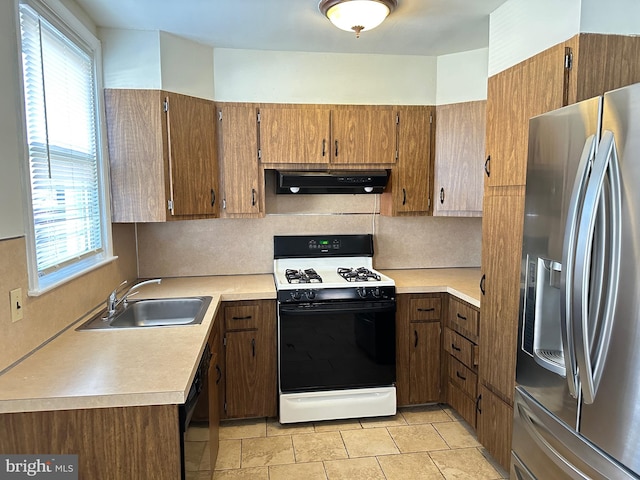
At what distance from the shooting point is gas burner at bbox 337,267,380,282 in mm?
2872

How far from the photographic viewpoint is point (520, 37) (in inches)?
80.3

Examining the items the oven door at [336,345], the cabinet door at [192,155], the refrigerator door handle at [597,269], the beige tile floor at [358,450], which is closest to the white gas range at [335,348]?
the oven door at [336,345]

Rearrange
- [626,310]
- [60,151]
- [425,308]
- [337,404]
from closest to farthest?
Result: [626,310] → [60,151] → [337,404] → [425,308]

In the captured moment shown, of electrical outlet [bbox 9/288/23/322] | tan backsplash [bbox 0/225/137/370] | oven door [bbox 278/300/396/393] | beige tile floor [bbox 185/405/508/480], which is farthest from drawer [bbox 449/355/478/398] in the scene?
electrical outlet [bbox 9/288/23/322]

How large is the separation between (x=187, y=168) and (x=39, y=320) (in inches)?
49.9

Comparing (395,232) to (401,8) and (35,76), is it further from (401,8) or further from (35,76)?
(35,76)

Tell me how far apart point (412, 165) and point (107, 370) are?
2.31m

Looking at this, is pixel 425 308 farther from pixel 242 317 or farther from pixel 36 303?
pixel 36 303

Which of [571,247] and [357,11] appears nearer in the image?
[571,247]

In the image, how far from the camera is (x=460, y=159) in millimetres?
2924

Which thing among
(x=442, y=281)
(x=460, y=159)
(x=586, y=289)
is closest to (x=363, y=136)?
(x=460, y=159)

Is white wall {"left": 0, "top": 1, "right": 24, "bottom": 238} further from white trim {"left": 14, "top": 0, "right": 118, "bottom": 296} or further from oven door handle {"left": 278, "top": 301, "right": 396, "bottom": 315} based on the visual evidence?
oven door handle {"left": 278, "top": 301, "right": 396, "bottom": 315}

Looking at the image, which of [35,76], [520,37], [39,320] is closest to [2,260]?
[39,320]

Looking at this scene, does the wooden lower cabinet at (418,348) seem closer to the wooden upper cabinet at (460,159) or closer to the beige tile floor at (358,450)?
the beige tile floor at (358,450)
